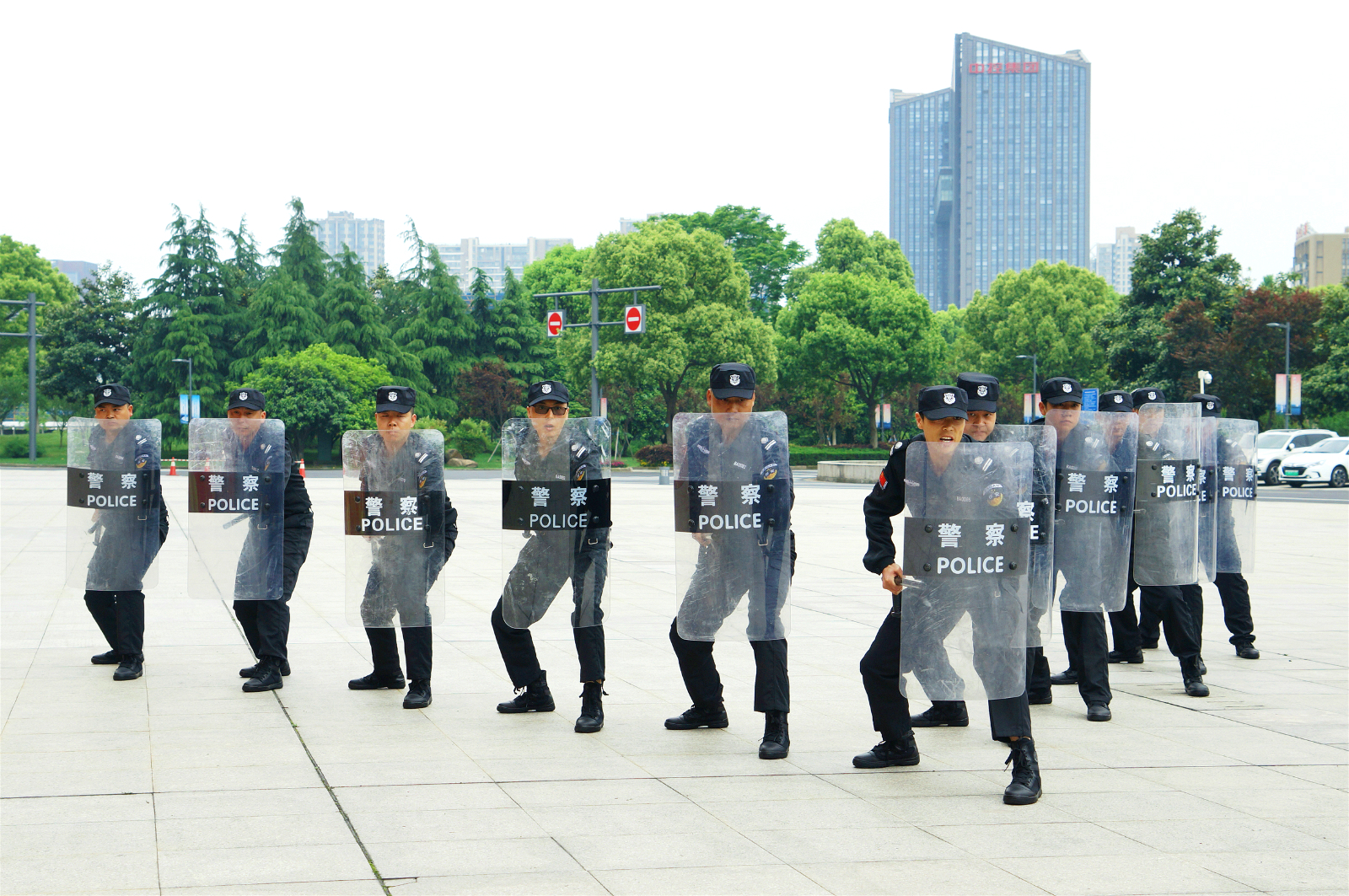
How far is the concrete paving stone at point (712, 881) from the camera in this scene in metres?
4.29

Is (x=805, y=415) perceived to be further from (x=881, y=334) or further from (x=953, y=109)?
(x=953, y=109)

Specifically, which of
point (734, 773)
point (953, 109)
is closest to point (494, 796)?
point (734, 773)

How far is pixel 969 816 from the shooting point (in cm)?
522

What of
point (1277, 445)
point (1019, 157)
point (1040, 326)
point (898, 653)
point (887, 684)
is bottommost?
point (887, 684)

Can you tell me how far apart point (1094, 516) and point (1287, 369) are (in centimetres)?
4342

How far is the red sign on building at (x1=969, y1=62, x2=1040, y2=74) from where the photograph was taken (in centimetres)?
18600

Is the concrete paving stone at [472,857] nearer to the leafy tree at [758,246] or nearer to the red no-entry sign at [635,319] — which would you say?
the red no-entry sign at [635,319]

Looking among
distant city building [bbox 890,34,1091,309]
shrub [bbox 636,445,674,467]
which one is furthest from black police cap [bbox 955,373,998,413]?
distant city building [bbox 890,34,1091,309]

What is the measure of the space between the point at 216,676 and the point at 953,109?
202248 millimetres

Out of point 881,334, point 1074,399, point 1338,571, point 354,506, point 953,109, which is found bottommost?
point 1338,571

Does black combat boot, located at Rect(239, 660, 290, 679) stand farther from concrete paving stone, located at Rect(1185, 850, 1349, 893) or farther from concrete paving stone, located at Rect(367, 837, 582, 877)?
concrete paving stone, located at Rect(1185, 850, 1349, 893)

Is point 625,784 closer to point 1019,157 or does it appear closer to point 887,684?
point 887,684

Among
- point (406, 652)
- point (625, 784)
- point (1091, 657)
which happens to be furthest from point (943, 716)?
point (406, 652)

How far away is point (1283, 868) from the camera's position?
15.0 ft
